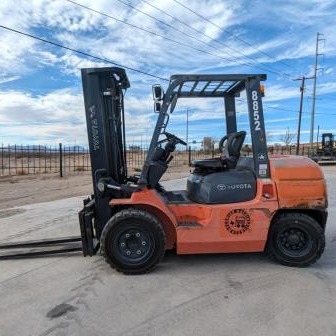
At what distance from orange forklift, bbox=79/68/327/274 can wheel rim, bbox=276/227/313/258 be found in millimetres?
13

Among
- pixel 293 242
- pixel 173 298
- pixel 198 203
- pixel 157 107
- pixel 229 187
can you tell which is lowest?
pixel 173 298

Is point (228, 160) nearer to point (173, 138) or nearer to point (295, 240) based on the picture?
point (173, 138)

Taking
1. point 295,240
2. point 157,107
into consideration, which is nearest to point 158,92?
point 157,107

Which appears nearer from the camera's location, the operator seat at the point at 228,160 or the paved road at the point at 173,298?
the paved road at the point at 173,298

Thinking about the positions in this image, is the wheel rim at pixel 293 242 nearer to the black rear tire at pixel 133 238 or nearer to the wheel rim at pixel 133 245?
the black rear tire at pixel 133 238

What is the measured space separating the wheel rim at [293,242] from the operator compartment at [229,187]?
70cm

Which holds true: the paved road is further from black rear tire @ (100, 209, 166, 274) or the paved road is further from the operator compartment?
the operator compartment

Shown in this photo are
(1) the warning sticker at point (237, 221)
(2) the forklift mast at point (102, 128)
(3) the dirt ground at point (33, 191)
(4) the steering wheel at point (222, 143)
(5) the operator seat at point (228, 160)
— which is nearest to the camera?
(1) the warning sticker at point (237, 221)

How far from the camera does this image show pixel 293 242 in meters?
6.29

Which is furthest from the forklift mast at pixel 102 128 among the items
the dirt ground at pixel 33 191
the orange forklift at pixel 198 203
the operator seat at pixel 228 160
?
the dirt ground at pixel 33 191

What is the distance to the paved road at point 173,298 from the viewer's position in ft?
14.2

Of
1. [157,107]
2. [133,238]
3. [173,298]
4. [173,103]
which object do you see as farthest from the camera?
[173,103]

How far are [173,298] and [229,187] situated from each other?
176 centimetres

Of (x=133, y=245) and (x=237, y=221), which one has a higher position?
(x=237, y=221)
